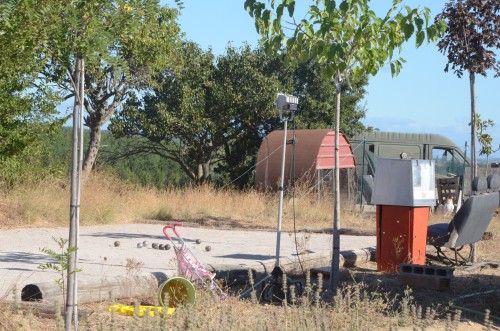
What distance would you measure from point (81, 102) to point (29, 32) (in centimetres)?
54

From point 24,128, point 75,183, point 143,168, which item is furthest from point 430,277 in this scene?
point 143,168

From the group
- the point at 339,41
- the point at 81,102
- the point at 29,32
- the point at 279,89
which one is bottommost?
the point at 81,102

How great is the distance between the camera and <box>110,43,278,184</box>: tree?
112ft

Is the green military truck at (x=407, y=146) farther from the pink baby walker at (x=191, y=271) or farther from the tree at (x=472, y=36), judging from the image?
the pink baby walker at (x=191, y=271)

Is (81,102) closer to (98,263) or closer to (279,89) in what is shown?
(98,263)

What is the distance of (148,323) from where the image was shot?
15.5 feet

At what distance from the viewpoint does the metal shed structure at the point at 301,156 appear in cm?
2652

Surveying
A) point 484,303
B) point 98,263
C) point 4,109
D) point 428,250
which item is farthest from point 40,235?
point 484,303

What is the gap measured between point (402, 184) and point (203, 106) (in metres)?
24.0

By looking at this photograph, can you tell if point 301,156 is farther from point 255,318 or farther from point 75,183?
point 75,183

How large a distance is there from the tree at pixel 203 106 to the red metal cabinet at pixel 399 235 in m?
22.8

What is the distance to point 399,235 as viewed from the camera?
430 inches

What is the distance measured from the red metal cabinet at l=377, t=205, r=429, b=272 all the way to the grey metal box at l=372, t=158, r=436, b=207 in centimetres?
10

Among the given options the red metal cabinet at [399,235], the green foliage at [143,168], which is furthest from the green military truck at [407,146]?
the red metal cabinet at [399,235]
